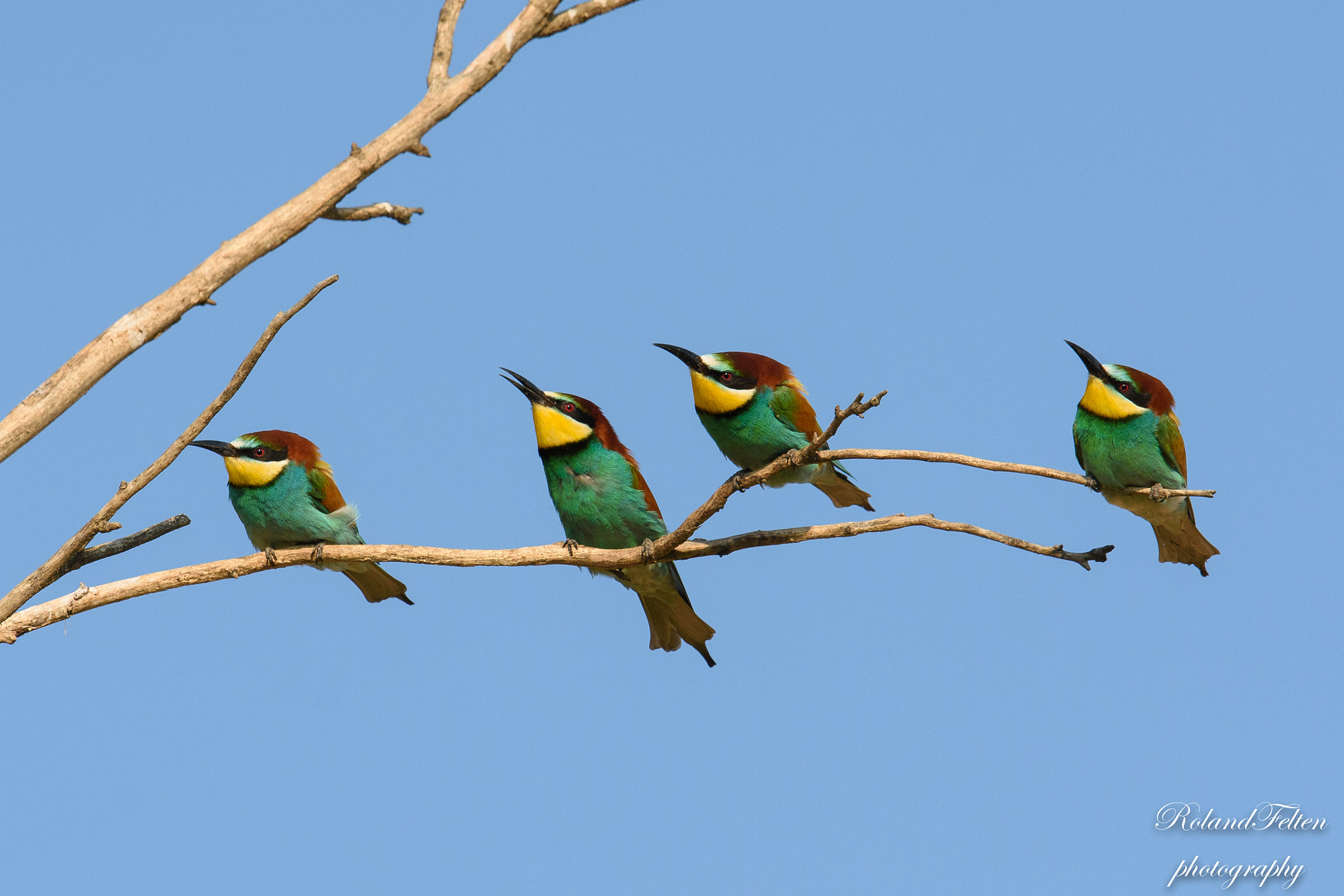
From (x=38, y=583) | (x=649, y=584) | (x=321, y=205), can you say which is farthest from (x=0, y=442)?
(x=649, y=584)

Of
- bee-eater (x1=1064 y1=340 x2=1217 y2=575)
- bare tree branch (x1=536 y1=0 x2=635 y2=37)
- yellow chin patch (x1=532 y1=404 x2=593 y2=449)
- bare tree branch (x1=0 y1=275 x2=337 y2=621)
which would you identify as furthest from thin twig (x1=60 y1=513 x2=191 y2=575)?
bee-eater (x1=1064 y1=340 x2=1217 y2=575)

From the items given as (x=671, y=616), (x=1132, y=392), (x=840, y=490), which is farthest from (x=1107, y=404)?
(x=671, y=616)

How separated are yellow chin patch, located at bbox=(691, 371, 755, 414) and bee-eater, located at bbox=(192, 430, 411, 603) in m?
1.69

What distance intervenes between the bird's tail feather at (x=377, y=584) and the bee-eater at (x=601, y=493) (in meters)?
0.95

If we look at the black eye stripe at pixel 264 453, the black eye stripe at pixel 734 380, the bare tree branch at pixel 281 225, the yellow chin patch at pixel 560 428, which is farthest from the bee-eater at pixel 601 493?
the bare tree branch at pixel 281 225

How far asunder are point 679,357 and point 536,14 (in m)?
1.81

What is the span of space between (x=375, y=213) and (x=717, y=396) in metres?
1.77

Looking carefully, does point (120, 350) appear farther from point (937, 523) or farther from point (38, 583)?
point (937, 523)

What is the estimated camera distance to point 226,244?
13.5ft

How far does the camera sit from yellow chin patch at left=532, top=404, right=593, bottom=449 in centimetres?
559

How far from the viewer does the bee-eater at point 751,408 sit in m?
5.51

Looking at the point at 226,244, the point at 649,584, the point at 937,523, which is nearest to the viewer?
the point at 226,244

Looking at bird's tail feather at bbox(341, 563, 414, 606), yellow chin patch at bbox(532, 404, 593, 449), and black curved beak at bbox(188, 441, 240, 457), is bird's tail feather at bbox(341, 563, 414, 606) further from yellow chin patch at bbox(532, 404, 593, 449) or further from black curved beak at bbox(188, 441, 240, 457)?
yellow chin patch at bbox(532, 404, 593, 449)

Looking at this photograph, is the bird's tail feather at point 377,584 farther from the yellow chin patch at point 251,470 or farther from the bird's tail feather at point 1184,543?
the bird's tail feather at point 1184,543
